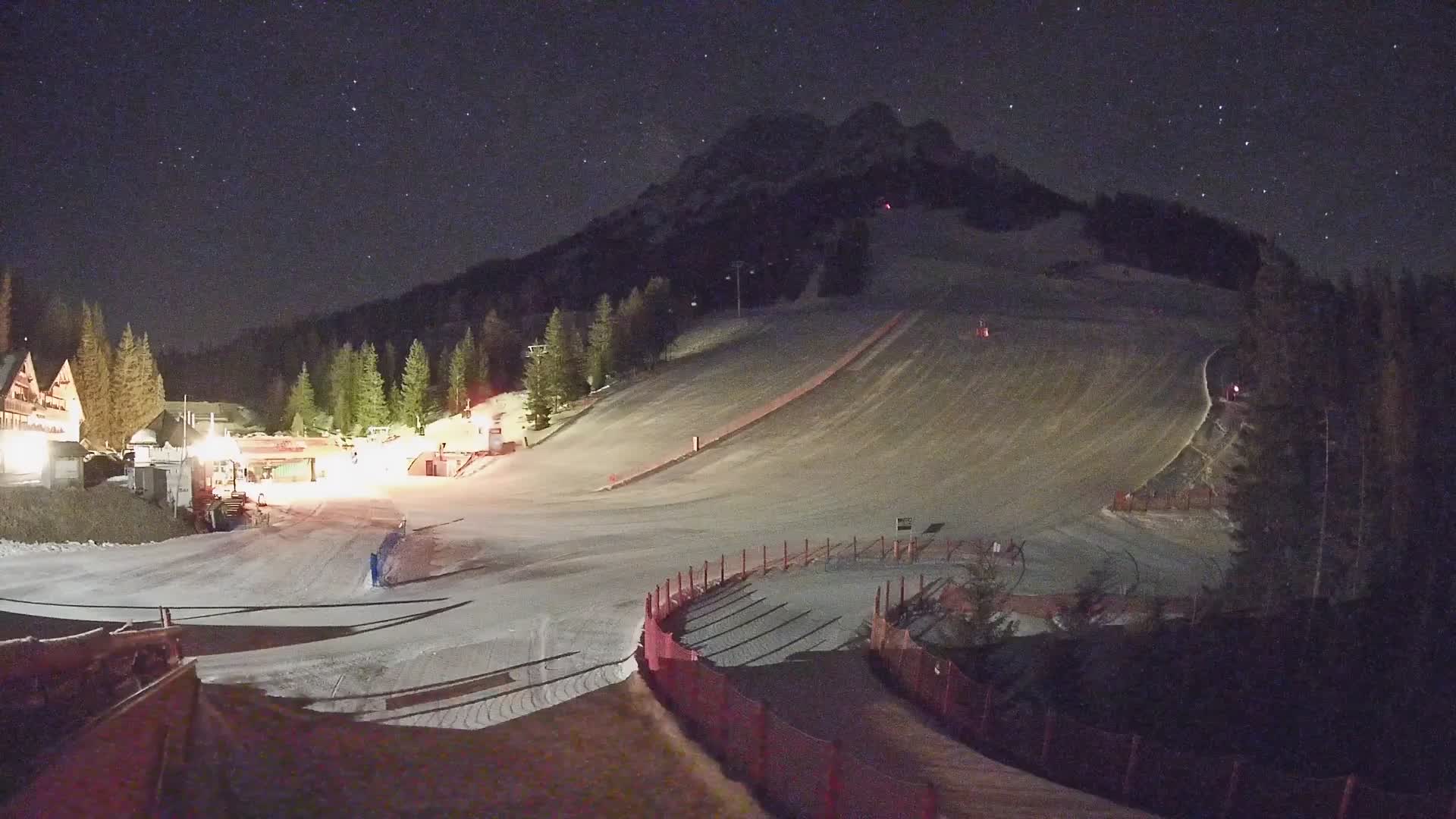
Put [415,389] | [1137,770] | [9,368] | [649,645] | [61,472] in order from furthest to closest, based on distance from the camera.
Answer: [415,389], [9,368], [61,472], [649,645], [1137,770]

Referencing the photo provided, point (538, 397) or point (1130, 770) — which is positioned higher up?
point (538, 397)

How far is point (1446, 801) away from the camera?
8.86 meters

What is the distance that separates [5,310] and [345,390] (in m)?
28.7

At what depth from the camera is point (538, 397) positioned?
6825 centimetres

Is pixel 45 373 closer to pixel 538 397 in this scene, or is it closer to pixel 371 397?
pixel 371 397

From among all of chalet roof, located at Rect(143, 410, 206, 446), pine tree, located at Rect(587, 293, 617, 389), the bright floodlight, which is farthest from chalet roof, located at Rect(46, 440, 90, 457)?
pine tree, located at Rect(587, 293, 617, 389)

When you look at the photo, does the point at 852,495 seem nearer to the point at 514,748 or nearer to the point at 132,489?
the point at 132,489

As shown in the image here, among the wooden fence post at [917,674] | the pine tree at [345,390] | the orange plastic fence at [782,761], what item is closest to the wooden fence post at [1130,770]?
the wooden fence post at [917,674]

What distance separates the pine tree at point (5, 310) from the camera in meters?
77.8

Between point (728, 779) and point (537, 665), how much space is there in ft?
22.2

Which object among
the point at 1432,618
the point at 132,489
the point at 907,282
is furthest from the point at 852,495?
the point at 907,282

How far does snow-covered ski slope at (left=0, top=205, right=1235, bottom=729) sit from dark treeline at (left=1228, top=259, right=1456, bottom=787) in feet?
13.4

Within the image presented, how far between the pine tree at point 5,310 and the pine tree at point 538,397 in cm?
4206

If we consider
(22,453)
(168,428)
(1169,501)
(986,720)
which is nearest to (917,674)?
(986,720)
